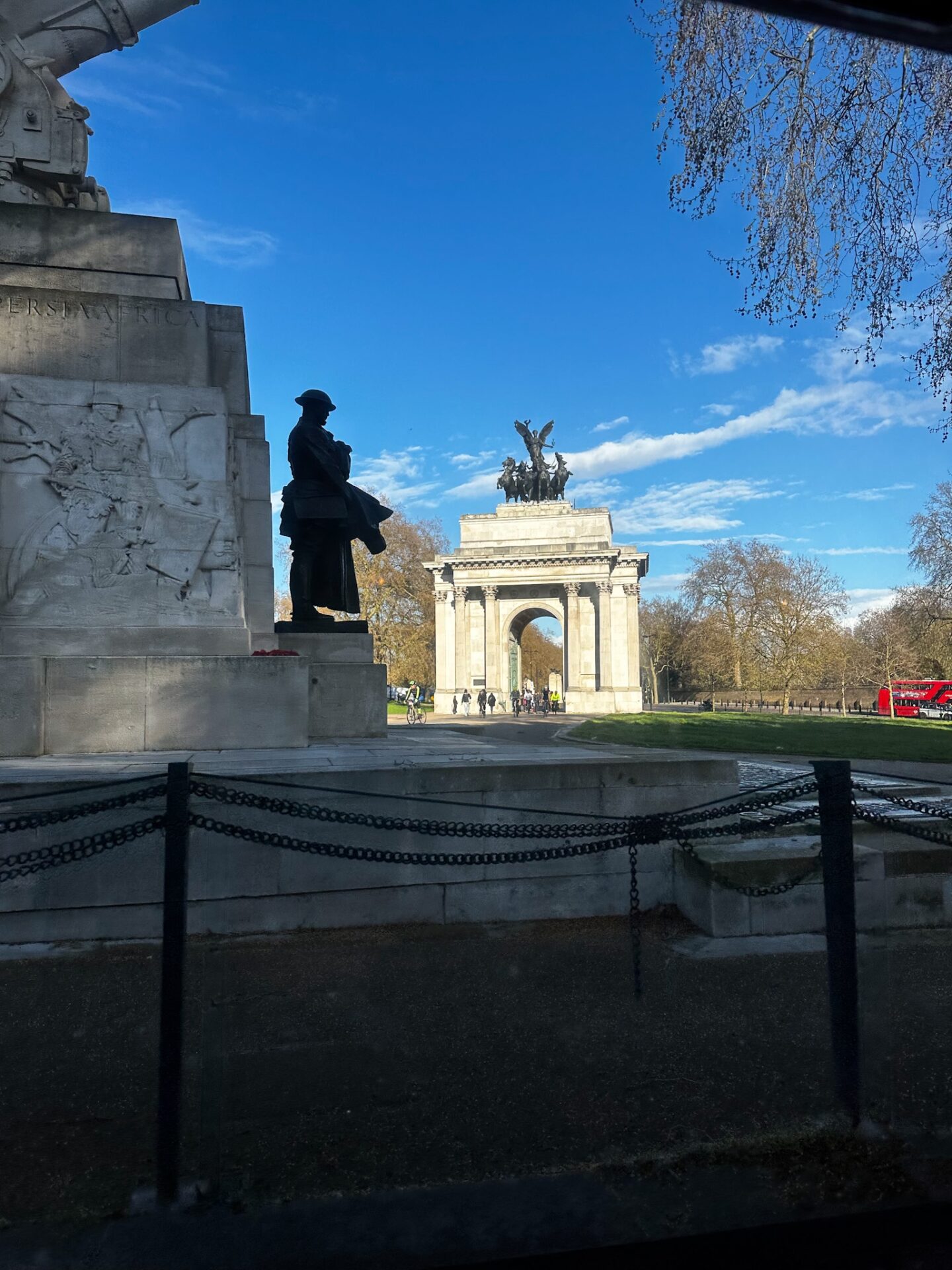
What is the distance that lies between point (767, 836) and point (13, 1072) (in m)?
4.75

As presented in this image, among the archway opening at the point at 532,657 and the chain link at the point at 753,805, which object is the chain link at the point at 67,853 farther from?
the archway opening at the point at 532,657

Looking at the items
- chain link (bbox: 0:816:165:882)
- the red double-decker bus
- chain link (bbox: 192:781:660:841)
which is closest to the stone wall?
chain link (bbox: 192:781:660:841)

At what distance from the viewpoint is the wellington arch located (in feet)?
190

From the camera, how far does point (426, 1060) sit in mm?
3510

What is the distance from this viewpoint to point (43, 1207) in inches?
101

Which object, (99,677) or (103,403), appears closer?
(99,677)

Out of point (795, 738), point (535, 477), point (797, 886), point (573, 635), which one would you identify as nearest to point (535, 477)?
point (535, 477)

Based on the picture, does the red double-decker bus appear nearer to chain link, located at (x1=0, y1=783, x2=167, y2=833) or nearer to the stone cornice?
the stone cornice

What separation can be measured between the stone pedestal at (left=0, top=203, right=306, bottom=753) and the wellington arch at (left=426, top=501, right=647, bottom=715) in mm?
49173

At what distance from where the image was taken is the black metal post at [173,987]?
2.64 metres

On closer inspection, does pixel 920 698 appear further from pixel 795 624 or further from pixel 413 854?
pixel 413 854

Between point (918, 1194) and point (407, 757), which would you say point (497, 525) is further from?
point (918, 1194)

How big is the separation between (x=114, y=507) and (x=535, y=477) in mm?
62035

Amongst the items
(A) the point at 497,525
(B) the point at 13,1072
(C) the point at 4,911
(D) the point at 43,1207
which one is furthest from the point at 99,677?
(A) the point at 497,525
